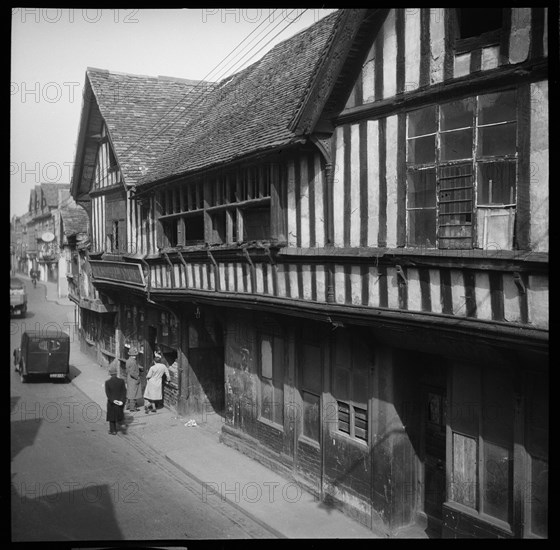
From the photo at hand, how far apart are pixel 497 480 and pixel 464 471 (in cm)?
51

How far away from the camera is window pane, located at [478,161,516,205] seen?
21.1ft

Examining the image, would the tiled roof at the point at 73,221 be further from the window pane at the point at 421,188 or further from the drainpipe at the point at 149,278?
the window pane at the point at 421,188

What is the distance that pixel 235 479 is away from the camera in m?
11.2

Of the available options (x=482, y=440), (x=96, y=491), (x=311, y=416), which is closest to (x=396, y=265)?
(x=482, y=440)

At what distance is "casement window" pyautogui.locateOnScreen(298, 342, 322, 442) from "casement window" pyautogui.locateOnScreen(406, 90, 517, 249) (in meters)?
3.55

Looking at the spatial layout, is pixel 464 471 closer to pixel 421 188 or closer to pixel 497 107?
pixel 421 188

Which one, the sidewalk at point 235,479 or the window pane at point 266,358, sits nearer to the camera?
the sidewalk at point 235,479

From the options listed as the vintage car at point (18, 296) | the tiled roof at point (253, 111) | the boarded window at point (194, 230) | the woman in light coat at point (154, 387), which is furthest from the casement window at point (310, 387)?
the vintage car at point (18, 296)

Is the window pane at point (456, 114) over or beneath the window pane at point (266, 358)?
over

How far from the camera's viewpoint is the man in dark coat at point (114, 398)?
13.5 metres

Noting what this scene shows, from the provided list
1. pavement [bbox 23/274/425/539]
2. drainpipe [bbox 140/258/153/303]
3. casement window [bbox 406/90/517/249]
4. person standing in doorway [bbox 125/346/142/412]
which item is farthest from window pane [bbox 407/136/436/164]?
person standing in doorway [bbox 125/346/142/412]

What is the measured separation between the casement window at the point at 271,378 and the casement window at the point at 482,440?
4247 mm

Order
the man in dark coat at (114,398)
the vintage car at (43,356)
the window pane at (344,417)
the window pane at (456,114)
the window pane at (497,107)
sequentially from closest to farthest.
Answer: the window pane at (497,107), the window pane at (456,114), the window pane at (344,417), the man in dark coat at (114,398), the vintage car at (43,356)

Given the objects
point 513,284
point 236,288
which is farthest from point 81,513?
point 513,284
